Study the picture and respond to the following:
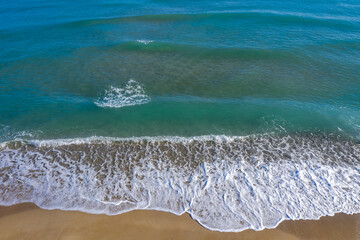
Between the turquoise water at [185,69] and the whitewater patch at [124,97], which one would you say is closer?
the turquoise water at [185,69]

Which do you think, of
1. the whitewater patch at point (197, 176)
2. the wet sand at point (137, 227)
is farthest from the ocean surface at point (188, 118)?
the wet sand at point (137, 227)

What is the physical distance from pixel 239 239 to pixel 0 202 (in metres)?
8.42

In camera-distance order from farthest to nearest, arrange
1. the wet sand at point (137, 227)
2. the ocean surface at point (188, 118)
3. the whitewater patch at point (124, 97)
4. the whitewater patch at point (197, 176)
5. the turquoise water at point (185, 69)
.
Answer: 1. the whitewater patch at point (124, 97)
2. the turquoise water at point (185, 69)
3. the ocean surface at point (188, 118)
4. the whitewater patch at point (197, 176)
5. the wet sand at point (137, 227)

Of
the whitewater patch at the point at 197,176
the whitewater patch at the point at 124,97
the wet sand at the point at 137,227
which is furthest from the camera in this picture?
the whitewater patch at the point at 124,97

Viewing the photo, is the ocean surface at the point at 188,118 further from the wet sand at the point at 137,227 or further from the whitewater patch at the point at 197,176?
the wet sand at the point at 137,227

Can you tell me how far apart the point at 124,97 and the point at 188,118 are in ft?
13.8

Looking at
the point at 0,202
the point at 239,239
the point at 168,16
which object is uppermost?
the point at 168,16

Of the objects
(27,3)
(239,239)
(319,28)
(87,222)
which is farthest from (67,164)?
(27,3)

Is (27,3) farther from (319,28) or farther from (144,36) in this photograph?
(319,28)

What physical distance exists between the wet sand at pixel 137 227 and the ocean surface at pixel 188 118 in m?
0.30

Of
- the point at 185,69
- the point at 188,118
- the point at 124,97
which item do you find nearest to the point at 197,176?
the point at 188,118

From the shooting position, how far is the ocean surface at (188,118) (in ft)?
29.6

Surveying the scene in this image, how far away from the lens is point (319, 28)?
23.3 metres

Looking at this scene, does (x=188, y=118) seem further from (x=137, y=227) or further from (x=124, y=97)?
(x=137, y=227)
